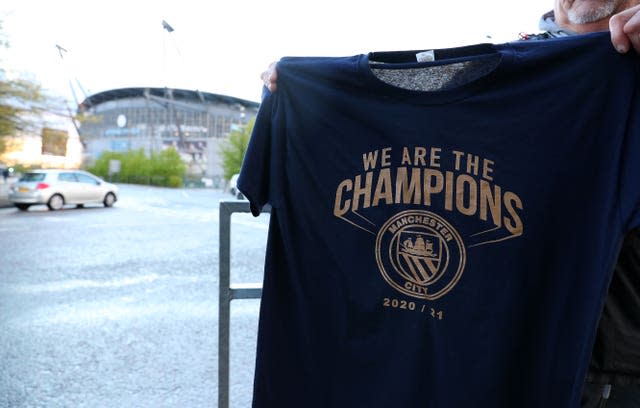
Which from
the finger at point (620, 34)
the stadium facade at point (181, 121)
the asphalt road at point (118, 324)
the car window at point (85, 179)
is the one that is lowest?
the asphalt road at point (118, 324)

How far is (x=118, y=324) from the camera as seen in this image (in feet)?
14.6

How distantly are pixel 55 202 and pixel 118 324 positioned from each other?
49.3 feet

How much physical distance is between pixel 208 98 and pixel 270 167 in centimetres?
7947

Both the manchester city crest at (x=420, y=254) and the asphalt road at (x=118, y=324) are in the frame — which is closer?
the manchester city crest at (x=420, y=254)

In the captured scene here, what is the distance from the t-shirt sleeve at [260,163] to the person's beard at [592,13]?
101 centimetres

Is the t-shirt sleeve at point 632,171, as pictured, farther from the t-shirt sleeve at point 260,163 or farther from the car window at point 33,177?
the car window at point 33,177

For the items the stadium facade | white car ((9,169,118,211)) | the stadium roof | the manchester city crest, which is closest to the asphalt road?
the manchester city crest

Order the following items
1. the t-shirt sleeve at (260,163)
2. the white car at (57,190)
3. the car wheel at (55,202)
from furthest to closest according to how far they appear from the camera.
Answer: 1. the car wheel at (55,202)
2. the white car at (57,190)
3. the t-shirt sleeve at (260,163)

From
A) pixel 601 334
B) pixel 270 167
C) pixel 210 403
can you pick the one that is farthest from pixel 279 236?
pixel 210 403

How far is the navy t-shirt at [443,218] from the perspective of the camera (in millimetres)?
1292

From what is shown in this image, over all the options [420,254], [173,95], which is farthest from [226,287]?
[173,95]

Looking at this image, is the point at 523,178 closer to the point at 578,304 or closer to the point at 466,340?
the point at 578,304

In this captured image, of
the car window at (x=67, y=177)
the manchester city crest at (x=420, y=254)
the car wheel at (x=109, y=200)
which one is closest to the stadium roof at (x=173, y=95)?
the car wheel at (x=109, y=200)

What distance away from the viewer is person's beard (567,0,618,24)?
144cm
